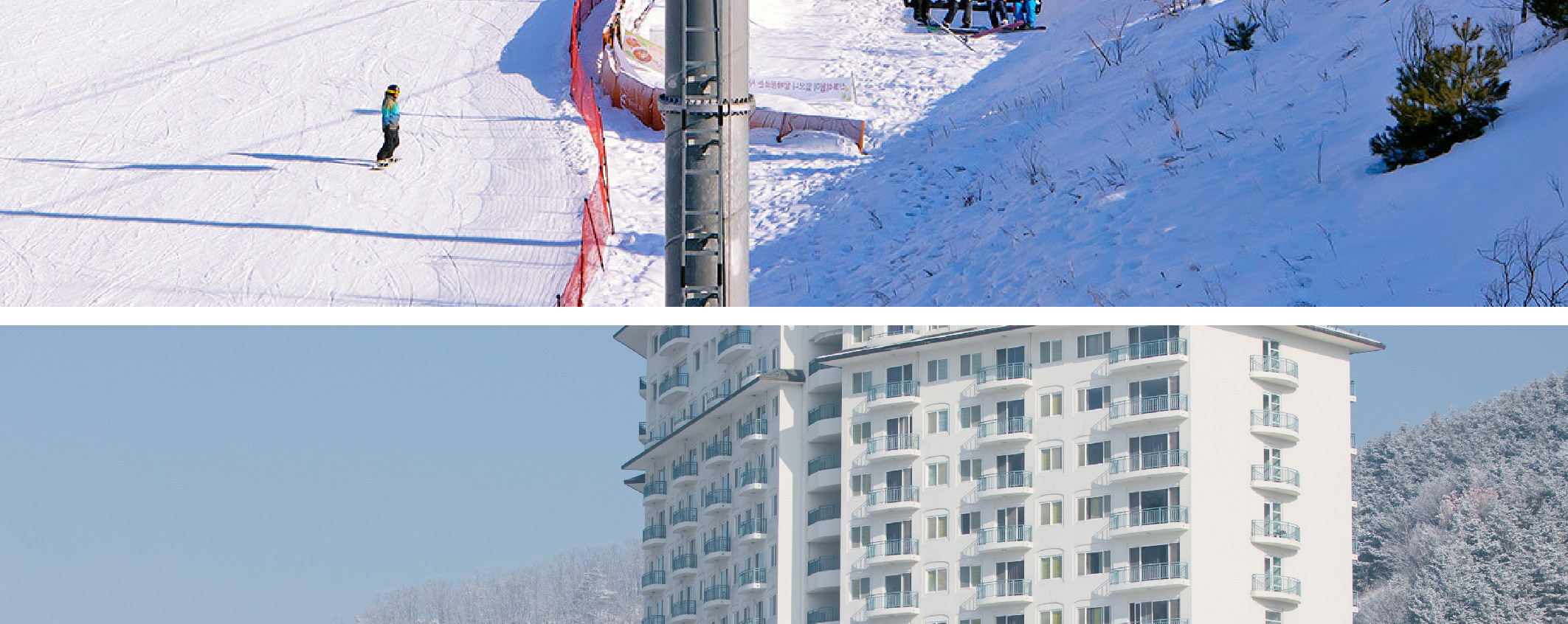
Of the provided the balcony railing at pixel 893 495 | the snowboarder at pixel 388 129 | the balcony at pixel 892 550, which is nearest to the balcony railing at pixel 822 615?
the balcony at pixel 892 550

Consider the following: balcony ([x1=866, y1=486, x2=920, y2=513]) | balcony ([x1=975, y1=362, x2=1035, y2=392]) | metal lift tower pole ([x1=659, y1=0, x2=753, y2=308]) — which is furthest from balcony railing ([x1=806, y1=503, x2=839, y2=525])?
metal lift tower pole ([x1=659, y1=0, x2=753, y2=308])

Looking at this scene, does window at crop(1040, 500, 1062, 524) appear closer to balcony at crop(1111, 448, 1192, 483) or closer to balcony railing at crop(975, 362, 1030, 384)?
balcony at crop(1111, 448, 1192, 483)

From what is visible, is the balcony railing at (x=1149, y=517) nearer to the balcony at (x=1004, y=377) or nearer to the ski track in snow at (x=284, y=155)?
the balcony at (x=1004, y=377)

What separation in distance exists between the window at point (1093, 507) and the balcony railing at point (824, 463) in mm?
8292

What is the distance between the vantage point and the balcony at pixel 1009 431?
4728 cm

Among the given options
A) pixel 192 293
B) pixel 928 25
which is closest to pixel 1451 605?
pixel 928 25

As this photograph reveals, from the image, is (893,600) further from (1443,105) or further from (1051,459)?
(1443,105)

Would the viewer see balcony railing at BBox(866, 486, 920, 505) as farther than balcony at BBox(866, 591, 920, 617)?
Yes

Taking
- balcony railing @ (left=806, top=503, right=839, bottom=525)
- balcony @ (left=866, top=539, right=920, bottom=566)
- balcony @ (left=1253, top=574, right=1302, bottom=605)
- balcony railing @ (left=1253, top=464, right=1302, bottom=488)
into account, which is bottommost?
balcony @ (left=1253, top=574, right=1302, bottom=605)

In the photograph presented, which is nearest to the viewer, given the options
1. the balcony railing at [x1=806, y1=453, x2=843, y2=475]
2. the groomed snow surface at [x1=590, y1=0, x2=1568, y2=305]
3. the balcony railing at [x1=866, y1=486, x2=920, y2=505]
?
the groomed snow surface at [x1=590, y1=0, x2=1568, y2=305]

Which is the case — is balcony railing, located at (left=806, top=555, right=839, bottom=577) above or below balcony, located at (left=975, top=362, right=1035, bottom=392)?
below

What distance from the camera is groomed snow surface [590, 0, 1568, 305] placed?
18.6m

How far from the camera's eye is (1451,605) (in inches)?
3231

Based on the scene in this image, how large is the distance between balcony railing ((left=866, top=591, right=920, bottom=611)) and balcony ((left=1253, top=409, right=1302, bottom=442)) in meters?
10.1
